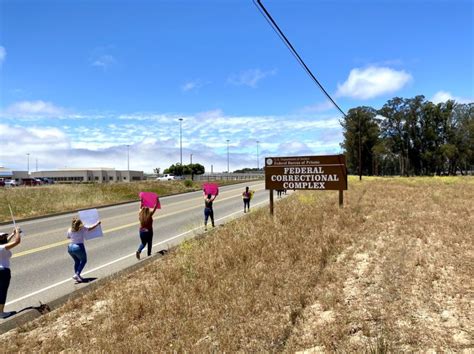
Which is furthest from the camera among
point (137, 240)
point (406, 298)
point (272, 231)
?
point (137, 240)

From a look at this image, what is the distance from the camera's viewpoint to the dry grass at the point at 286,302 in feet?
14.1

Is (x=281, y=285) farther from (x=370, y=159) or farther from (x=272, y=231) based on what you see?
(x=370, y=159)

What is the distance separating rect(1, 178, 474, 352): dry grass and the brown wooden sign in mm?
5906

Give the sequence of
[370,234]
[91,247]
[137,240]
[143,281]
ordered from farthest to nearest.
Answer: [137,240] → [91,247] → [370,234] → [143,281]

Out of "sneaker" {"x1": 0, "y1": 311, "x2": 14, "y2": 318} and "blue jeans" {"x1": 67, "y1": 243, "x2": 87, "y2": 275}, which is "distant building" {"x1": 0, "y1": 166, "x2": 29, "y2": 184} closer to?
"blue jeans" {"x1": 67, "y1": 243, "x2": 87, "y2": 275}

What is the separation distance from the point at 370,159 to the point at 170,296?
118 m

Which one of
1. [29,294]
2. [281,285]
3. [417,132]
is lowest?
[29,294]

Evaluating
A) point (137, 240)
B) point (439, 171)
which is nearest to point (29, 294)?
point (137, 240)

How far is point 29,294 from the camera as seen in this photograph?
7488mm

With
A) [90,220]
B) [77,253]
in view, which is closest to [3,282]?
[77,253]

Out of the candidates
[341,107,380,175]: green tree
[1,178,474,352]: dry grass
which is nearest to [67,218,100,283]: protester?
[1,178,474,352]: dry grass

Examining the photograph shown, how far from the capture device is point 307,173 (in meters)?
15.2

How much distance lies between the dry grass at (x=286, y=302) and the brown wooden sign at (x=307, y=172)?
233 inches

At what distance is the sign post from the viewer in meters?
14.8
